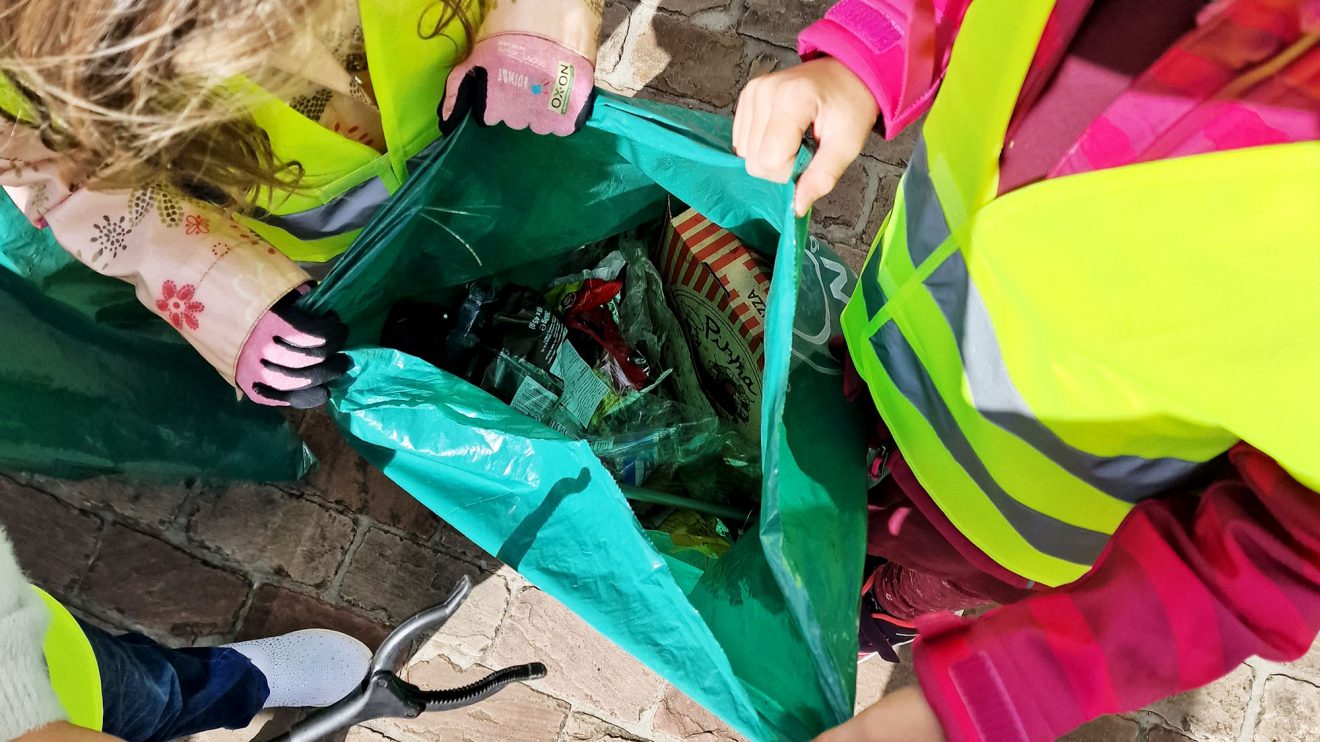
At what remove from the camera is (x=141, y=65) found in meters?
0.59

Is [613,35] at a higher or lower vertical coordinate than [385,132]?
higher

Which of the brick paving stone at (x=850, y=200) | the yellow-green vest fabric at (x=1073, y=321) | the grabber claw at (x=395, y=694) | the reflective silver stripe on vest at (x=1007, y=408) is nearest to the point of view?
the yellow-green vest fabric at (x=1073, y=321)

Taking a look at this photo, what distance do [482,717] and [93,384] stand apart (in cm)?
76

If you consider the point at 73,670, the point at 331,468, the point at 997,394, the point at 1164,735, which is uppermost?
the point at 997,394

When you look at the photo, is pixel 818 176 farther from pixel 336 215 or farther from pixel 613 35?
pixel 613 35

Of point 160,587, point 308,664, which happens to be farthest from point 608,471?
point 160,587

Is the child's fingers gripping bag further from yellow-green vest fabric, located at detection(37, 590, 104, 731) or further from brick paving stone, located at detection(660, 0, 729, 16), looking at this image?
brick paving stone, located at detection(660, 0, 729, 16)

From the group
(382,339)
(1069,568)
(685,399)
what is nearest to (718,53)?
(685,399)

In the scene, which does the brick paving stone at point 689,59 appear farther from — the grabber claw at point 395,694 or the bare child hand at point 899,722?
the bare child hand at point 899,722

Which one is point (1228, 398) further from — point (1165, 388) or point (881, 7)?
point (881, 7)

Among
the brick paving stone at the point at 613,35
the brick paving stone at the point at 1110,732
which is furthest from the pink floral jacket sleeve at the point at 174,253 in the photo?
the brick paving stone at the point at 1110,732

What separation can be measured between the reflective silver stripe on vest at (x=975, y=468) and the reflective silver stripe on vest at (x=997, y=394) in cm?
5

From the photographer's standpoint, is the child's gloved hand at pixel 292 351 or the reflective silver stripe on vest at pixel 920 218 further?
the child's gloved hand at pixel 292 351

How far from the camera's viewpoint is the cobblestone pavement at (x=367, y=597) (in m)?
1.34
